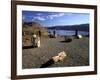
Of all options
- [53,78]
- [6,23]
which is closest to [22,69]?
[53,78]

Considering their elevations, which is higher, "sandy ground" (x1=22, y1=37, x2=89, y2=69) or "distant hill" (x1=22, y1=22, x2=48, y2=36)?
"distant hill" (x1=22, y1=22, x2=48, y2=36)

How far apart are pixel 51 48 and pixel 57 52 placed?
0.26ft

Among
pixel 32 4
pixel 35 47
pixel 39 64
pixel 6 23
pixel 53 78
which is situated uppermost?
pixel 32 4

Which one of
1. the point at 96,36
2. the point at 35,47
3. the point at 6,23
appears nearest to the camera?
the point at 6,23

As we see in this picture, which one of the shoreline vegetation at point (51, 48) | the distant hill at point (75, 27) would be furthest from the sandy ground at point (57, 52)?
the distant hill at point (75, 27)

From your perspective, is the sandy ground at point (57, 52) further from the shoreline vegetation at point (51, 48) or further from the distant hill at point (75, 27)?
the distant hill at point (75, 27)

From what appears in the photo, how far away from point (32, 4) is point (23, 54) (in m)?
0.49

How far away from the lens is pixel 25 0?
77.2 inches

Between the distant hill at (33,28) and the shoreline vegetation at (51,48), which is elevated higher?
the distant hill at (33,28)

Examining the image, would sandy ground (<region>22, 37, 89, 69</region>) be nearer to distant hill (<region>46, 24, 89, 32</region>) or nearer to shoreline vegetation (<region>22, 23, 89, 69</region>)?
shoreline vegetation (<region>22, 23, 89, 69</region>)

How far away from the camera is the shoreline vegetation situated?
77.7 inches

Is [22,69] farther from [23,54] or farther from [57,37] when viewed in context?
[57,37]

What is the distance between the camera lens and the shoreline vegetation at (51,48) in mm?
1975

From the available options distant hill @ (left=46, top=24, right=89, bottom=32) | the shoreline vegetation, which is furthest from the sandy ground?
distant hill @ (left=46, top=24, right=89, bottom=32)
